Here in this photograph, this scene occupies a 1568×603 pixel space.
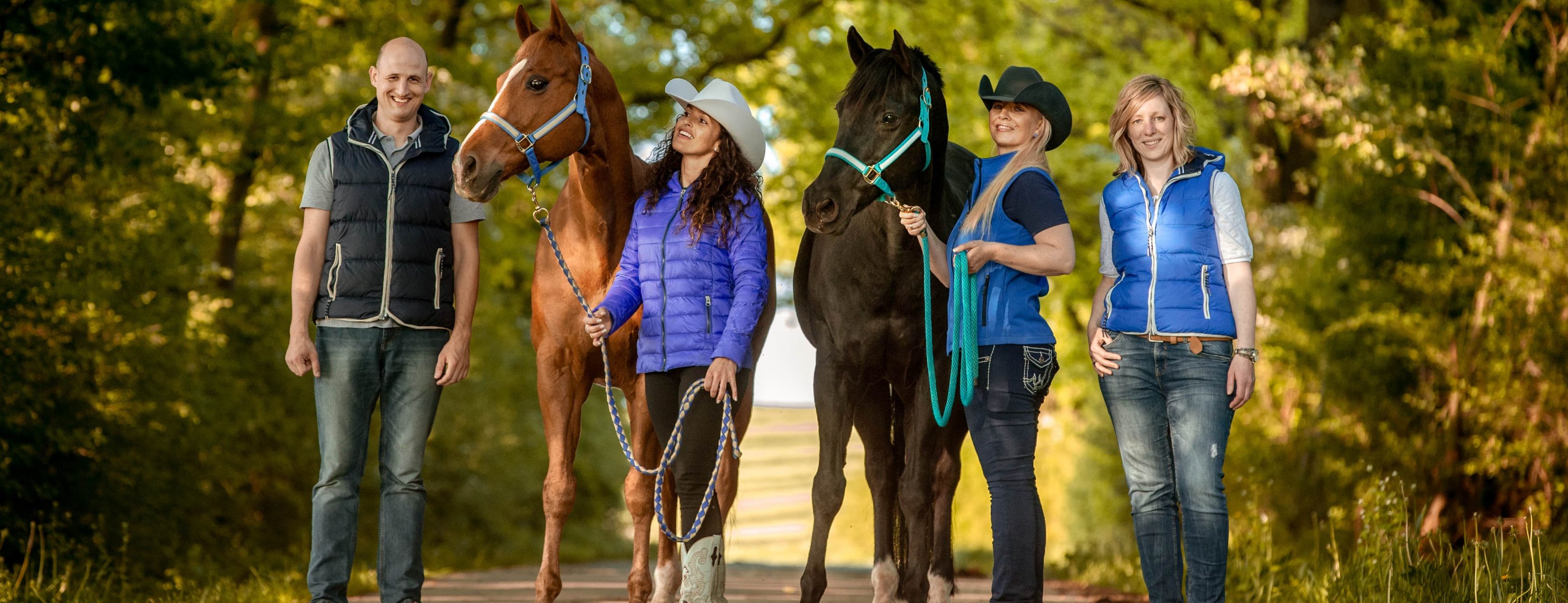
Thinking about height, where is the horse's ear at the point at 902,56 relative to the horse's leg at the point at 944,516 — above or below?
above

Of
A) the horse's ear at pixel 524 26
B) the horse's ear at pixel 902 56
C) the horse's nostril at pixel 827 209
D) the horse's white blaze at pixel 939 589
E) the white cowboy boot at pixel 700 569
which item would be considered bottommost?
the horse's white blaze at pixel 939 589

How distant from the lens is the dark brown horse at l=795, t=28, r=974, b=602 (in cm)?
481

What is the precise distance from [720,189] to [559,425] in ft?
4.02

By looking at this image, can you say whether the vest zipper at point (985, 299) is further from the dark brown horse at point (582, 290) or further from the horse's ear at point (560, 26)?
the horse's ear at point (560, 26)

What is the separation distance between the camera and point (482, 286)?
1582 centimetres

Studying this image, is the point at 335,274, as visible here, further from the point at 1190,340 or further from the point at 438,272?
the point at 1190,340

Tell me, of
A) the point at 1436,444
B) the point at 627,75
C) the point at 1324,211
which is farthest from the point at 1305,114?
the point at 627,75

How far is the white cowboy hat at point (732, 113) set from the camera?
5.26m

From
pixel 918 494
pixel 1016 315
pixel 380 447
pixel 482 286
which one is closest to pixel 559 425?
pixel 380 447

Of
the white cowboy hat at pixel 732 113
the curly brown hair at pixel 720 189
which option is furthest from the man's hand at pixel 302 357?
the white cowboy hat at pixel 732 113

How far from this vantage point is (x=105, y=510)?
885cm

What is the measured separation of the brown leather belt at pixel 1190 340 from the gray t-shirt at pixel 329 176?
8.48 feet

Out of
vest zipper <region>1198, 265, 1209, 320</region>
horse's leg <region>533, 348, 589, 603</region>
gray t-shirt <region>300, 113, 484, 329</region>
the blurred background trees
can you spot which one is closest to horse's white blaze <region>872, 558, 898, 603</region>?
horse's leg <region>533, 348, 589, 603</region>

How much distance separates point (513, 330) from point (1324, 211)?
9.10m
